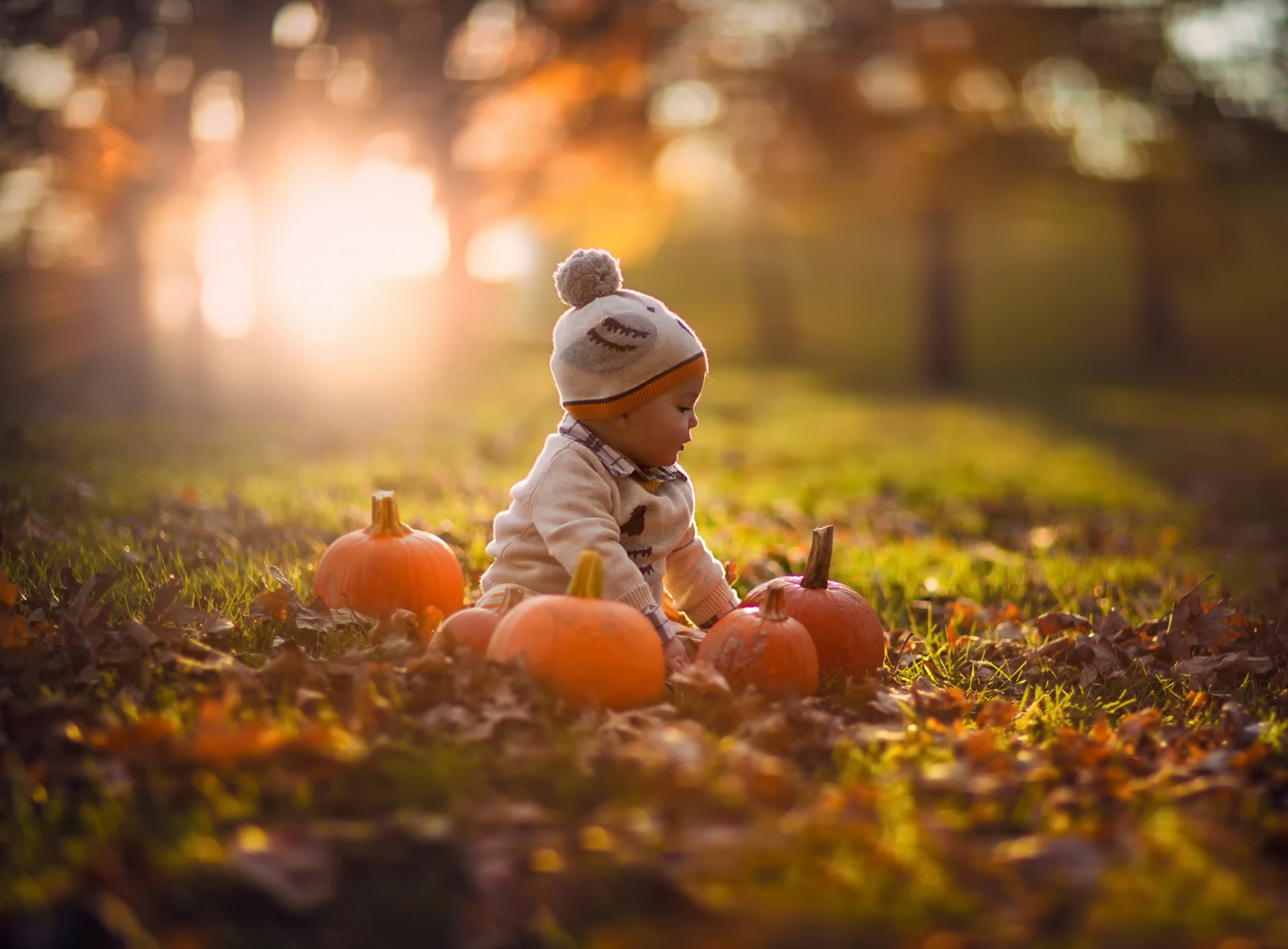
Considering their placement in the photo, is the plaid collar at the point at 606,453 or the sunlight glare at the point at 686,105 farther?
the sunlight glare at the point at 686,105

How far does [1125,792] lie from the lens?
2699mm

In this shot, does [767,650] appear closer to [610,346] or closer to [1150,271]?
[610,346]

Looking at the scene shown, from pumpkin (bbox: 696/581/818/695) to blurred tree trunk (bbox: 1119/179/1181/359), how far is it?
25.3 m

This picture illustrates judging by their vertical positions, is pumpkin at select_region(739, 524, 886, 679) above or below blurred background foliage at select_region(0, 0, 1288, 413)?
below

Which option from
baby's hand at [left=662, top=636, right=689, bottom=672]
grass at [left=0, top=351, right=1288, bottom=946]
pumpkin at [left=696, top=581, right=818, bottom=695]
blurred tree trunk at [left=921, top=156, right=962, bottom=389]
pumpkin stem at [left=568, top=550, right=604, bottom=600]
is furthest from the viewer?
blurred tree trunk at [left=921, top=156, right=962, bottom=389]

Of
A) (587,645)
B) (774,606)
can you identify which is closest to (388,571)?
(587,645)

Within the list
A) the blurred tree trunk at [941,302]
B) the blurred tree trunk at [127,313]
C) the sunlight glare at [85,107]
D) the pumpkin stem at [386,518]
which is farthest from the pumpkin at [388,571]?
the blurred tree trunk at [941,302]

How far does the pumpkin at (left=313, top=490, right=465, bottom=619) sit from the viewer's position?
150 inches

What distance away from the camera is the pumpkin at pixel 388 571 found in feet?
12.5

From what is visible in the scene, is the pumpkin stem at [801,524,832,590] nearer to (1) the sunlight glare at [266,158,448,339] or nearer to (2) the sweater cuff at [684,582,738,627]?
(2) the sweater cuff at [684,582,738,627]

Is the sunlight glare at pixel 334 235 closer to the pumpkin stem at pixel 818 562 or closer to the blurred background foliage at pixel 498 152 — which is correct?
the blurred background foliage at pixel 498 152

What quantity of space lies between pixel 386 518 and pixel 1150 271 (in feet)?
114

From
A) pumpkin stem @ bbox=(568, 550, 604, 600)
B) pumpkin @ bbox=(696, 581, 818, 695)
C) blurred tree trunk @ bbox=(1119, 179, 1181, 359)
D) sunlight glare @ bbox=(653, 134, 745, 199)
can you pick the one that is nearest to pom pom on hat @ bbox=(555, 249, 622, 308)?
pumpkin stem @ bbox=(568, 550, 604, 600)

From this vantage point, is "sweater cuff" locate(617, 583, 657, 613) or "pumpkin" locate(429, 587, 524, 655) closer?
"pumpkin" locate(429, 587, 524, 655)
